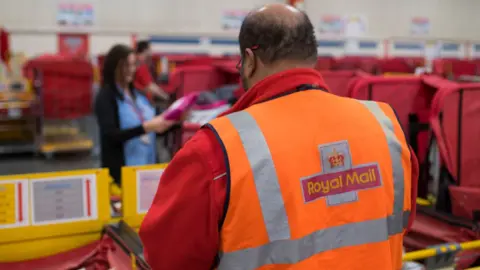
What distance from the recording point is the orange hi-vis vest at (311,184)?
1220 millimetres

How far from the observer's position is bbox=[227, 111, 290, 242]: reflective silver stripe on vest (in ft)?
4.00

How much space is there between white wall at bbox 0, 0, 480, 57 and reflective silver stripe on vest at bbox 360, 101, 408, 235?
28.2 feet

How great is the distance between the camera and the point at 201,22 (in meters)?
11.9

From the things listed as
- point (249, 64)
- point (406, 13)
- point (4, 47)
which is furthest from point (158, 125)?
point (406, 13)

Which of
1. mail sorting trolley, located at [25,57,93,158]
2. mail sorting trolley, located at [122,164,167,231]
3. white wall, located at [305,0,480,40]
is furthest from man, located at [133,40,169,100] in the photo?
white wall, located at [305,0,480,40]

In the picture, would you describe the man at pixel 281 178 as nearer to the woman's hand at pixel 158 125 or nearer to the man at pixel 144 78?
the woman's hand at pixel 158 125

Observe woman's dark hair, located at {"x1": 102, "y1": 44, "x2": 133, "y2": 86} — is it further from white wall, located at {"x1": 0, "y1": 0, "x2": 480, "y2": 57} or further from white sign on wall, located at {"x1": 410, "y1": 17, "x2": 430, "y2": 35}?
white sign on wall, located at {"x1": 410, "y1": 17, "x2": 430, "y2": 35}

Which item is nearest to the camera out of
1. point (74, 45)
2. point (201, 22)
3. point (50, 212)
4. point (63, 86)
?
point (50, 212)

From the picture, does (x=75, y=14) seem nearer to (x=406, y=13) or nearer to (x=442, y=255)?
(x=406, y=13)

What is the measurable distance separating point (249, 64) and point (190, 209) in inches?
14.6

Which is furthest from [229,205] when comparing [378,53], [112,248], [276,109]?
[378,53]

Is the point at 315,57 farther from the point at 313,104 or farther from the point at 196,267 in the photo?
the point at 196,267

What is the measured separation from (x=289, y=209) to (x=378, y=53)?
40.9 ft

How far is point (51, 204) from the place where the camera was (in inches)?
82.0
